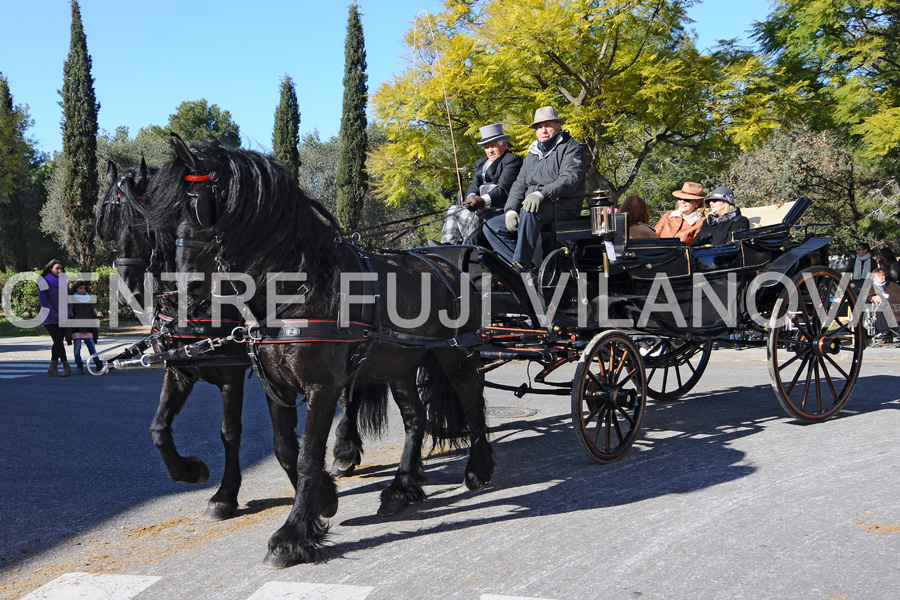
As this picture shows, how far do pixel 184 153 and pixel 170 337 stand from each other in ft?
4.85

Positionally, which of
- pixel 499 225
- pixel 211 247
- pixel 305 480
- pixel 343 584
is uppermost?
pixel 499 225

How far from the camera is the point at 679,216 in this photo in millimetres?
7711

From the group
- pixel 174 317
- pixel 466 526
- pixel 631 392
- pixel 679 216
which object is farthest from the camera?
pixel 679 216

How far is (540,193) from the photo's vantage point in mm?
5520

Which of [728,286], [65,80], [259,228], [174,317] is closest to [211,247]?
[259,228]

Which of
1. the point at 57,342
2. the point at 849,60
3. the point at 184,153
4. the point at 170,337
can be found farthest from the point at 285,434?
the point at 849,60

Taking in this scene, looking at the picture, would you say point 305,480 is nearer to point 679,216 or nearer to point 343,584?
point 343,584

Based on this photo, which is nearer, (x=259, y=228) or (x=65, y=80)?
(x=259, y=228)

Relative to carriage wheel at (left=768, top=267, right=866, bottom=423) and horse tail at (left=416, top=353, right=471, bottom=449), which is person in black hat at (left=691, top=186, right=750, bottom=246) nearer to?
carriage wheel at (left=768, top=267, right=866, bottom=423)

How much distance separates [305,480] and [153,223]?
1.50 meters

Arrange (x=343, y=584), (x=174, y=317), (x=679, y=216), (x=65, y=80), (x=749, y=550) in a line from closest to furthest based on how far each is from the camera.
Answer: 1. (x=343, y=584)
2. (x=749, y=550)
3. (x=174, y=317)
4. (x=679, y=216)
5. (x=65, y=80)

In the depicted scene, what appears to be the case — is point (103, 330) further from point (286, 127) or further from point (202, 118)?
point (202, 118)

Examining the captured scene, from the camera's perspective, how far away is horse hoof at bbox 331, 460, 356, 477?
5723 millimetres

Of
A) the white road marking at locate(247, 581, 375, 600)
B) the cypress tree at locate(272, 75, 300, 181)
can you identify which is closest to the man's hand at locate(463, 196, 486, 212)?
the white road marking at locate(247, 581, 375, 600)
